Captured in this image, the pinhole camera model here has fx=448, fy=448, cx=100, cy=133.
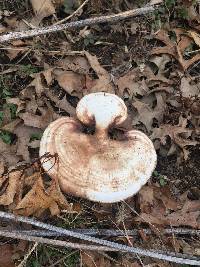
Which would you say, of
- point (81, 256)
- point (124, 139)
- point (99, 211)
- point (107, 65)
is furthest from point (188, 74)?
point (81, 256)

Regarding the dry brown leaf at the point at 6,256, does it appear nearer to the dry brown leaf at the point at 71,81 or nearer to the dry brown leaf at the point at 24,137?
the dry brown leaf at the point at 24,137

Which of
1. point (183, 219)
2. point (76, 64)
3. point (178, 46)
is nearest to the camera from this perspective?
point (183, 219)

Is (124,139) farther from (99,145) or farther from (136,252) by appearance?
(136,252)

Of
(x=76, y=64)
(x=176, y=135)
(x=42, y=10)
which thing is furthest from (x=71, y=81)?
(x=176, y=135)

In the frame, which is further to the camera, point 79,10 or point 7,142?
point 79,10

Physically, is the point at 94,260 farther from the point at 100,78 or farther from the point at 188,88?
the point at 188,88

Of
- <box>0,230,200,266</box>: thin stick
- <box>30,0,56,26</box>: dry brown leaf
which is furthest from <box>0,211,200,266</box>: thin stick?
<box>30,0,56,26</box>: dry brown leaf

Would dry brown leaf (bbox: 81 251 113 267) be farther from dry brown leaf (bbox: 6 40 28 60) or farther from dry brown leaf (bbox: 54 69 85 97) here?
dry brown leaf (bbox: 6 40 28 60)
